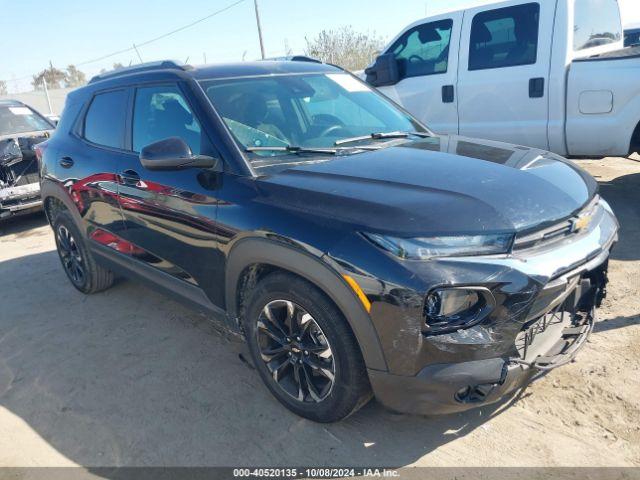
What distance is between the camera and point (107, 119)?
12.9 feet

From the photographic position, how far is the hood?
7.18 ft

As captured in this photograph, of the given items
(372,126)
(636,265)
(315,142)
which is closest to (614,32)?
(636,265)

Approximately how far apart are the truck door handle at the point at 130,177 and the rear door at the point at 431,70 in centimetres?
398

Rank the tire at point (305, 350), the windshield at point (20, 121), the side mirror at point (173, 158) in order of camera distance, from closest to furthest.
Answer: the tire at point (305, 350) < the side mirror at point (173, 158) < the windshield at point (20, 121)

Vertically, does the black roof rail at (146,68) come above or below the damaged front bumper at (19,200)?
above

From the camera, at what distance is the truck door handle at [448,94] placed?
20.1 feet

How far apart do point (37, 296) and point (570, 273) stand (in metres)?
4.48

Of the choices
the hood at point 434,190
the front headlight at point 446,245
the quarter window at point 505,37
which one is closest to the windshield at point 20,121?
the quarter window at point 505,37

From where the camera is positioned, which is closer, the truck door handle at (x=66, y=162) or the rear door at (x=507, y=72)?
the truck door handle at (x=66, y=162)

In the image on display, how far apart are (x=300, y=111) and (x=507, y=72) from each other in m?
3.39

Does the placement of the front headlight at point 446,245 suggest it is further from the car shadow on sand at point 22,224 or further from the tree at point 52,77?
the tree at point 52,77

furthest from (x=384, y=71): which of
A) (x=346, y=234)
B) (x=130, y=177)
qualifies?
(x=346, y=234)

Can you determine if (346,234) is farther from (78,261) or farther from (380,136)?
(78,261)

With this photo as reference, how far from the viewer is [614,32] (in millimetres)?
6492
